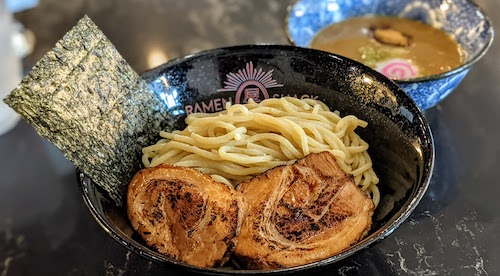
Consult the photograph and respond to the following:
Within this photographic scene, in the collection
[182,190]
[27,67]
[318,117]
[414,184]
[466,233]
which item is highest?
[27,67]

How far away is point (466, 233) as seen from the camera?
5.32 feet

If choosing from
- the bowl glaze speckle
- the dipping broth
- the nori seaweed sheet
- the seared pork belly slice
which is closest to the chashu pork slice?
the seared pork belly slice

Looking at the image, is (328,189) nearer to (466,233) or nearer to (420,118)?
(420,118)

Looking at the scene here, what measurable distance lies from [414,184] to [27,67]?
186cm

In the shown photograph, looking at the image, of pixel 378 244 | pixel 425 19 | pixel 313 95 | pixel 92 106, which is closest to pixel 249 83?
pixel 313 95

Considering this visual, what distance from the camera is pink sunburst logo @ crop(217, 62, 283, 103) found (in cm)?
180

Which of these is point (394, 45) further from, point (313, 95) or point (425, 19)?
point (313, 95)

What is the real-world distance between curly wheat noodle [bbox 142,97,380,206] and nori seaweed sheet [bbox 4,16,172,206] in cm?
9

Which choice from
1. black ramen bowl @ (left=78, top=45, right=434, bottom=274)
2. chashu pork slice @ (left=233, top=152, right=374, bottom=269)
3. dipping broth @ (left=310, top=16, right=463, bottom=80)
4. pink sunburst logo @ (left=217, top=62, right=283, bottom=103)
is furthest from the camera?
dipping broth @ (left=310, top=16, right=463, bottom=80)

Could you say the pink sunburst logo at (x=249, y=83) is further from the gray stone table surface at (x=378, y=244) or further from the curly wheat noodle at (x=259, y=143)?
the gray stone table surface at (x=378, y=244)

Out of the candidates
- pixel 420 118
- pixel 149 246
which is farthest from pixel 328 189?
pixel 149 246

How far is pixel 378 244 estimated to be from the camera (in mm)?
1604

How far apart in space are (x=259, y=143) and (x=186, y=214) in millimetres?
386

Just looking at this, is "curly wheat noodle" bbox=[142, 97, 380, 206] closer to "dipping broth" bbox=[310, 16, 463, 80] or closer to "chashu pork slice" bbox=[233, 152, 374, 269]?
"chashu pork slice" bbox=[233, 152, 374, 269]
